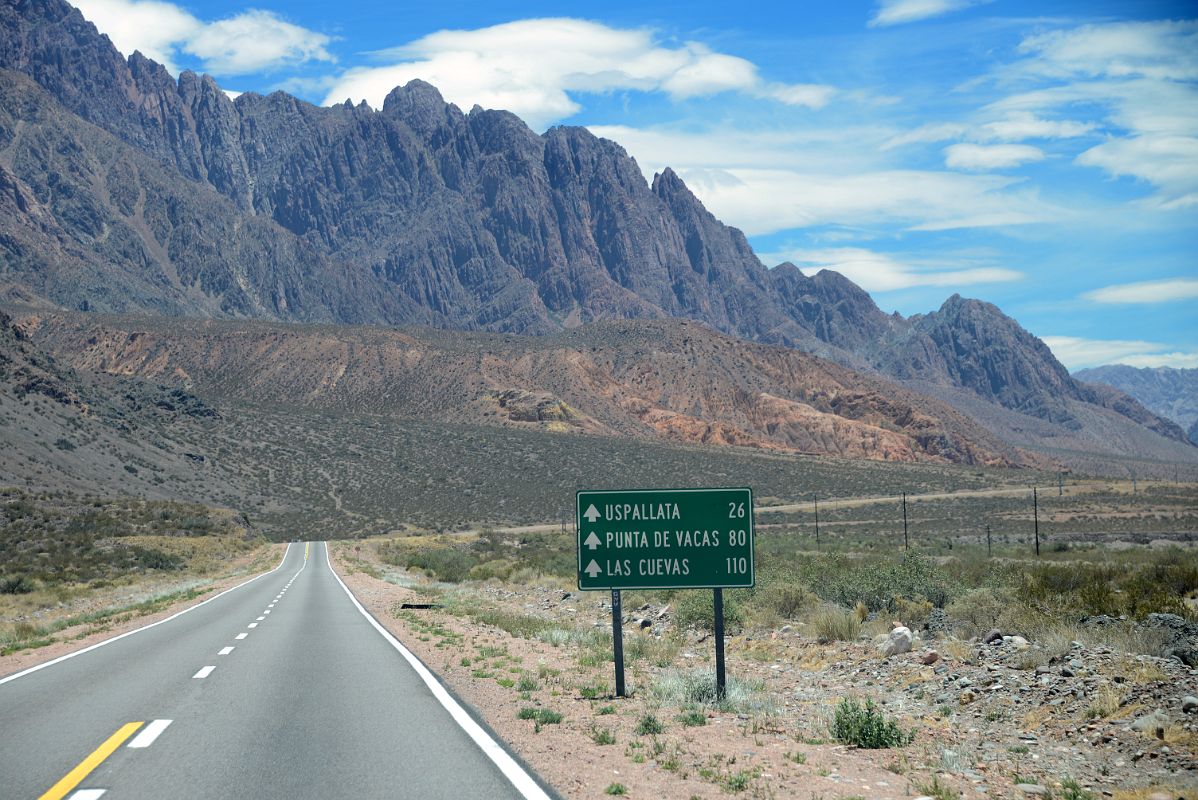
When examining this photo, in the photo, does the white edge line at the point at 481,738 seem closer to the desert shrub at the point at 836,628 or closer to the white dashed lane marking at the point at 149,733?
the white dashed lane marking at the point at 149,733

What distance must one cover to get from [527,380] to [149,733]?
126 metres

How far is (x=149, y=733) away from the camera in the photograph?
9211 millimetres

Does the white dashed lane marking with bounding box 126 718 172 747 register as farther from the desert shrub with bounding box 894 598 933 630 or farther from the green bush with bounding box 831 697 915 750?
the desert shrub with bounding box 894 598 933 630

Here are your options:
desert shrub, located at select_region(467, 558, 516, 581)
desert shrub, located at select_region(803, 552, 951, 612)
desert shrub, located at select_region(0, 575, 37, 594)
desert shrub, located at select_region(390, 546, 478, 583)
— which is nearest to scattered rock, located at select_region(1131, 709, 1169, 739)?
desert shrub, located at select_region(803, 552, 951, 612)

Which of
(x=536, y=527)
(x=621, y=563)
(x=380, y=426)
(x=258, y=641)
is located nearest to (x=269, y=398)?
(x=380, y=426)

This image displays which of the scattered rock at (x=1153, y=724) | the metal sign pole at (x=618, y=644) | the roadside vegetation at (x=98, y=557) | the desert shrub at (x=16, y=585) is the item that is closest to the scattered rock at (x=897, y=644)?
the metal sign pole at (x=618, y=644)

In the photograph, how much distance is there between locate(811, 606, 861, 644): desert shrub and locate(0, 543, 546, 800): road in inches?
274

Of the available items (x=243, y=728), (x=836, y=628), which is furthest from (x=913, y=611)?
(x=243, y=728)

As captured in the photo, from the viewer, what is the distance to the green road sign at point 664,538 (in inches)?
437

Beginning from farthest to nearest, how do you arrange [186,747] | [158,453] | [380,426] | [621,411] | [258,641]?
[621,411]
[380,426]
[158,453]
[258,641]
[186,747]

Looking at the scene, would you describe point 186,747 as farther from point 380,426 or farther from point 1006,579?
point 380,426

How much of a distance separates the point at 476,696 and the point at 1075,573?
13847 millimetres

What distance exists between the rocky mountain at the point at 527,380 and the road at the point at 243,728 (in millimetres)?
100739

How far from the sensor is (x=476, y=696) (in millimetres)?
11789
